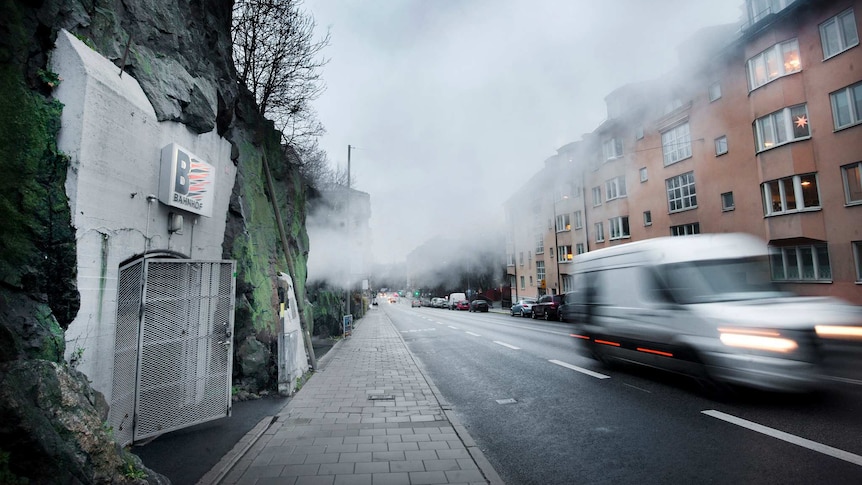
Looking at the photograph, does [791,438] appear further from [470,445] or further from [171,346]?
[171,346]

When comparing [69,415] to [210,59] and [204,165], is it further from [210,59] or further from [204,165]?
[210,59]

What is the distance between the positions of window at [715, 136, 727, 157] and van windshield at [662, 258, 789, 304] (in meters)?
14.5

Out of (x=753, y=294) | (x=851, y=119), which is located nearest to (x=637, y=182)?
(x=851, y=119)

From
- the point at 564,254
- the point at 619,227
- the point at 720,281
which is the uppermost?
the point at 619,227

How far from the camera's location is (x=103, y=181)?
329 cm

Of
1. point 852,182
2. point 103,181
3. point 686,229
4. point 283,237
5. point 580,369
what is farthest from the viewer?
point 686,229

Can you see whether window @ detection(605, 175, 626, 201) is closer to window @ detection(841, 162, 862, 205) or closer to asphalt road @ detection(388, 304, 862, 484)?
window @ detection(841, 162, 862, 205)

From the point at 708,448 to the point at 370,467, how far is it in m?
→ 2.85

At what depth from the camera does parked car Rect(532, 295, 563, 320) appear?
22000 mm

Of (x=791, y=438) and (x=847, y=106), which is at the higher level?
(x=847, y=106)

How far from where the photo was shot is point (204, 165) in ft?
15.4

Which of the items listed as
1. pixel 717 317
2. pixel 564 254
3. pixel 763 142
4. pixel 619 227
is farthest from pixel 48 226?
pixel 564 254

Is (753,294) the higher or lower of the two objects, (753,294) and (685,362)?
the higher

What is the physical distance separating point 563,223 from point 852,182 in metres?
18.2
